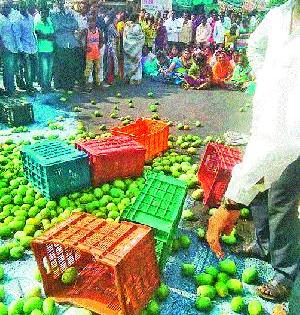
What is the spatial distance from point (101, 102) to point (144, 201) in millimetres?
6306

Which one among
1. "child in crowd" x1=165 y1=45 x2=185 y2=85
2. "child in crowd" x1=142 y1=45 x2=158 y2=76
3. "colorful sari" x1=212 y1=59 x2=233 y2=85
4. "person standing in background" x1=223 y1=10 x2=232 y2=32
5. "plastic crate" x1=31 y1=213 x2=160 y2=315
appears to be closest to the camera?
"plastic crate" x1=31 y1=213 x2=160 y2=315

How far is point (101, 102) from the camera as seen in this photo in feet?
30.8

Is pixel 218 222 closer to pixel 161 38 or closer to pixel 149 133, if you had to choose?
pixel 149 133

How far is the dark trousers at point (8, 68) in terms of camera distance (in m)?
9.27

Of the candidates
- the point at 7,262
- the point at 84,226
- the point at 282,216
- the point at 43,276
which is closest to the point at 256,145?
the point at 282,216

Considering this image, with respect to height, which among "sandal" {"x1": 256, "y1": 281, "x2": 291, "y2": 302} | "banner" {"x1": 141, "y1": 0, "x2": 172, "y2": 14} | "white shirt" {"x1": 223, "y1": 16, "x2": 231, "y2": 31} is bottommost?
"sandal" {"x1": 256, "y1": 281, "x2": 291, "y2": 302}

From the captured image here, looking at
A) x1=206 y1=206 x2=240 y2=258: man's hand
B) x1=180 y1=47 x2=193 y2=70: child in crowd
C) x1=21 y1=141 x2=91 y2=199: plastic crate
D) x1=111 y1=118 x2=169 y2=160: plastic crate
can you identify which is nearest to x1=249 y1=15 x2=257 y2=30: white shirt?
x1=180 y1=47 x2=193 y2=70: child in crowd

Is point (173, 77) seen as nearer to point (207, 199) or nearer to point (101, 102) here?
point (101, 102)

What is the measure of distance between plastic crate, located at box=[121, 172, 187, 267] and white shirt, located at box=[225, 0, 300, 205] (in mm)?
538

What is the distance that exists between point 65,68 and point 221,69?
15.4 feet

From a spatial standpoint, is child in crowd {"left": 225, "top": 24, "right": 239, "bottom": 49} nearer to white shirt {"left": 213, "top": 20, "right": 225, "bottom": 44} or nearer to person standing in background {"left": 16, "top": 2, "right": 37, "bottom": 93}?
white shirt {"left": 213, "top": 20, "right": 225, "bottom": 44}

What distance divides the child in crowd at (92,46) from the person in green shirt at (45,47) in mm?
1078

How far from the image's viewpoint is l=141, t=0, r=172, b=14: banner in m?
18.0

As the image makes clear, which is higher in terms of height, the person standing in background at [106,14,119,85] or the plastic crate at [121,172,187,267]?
the person standing in background at [106,14,119,85]
